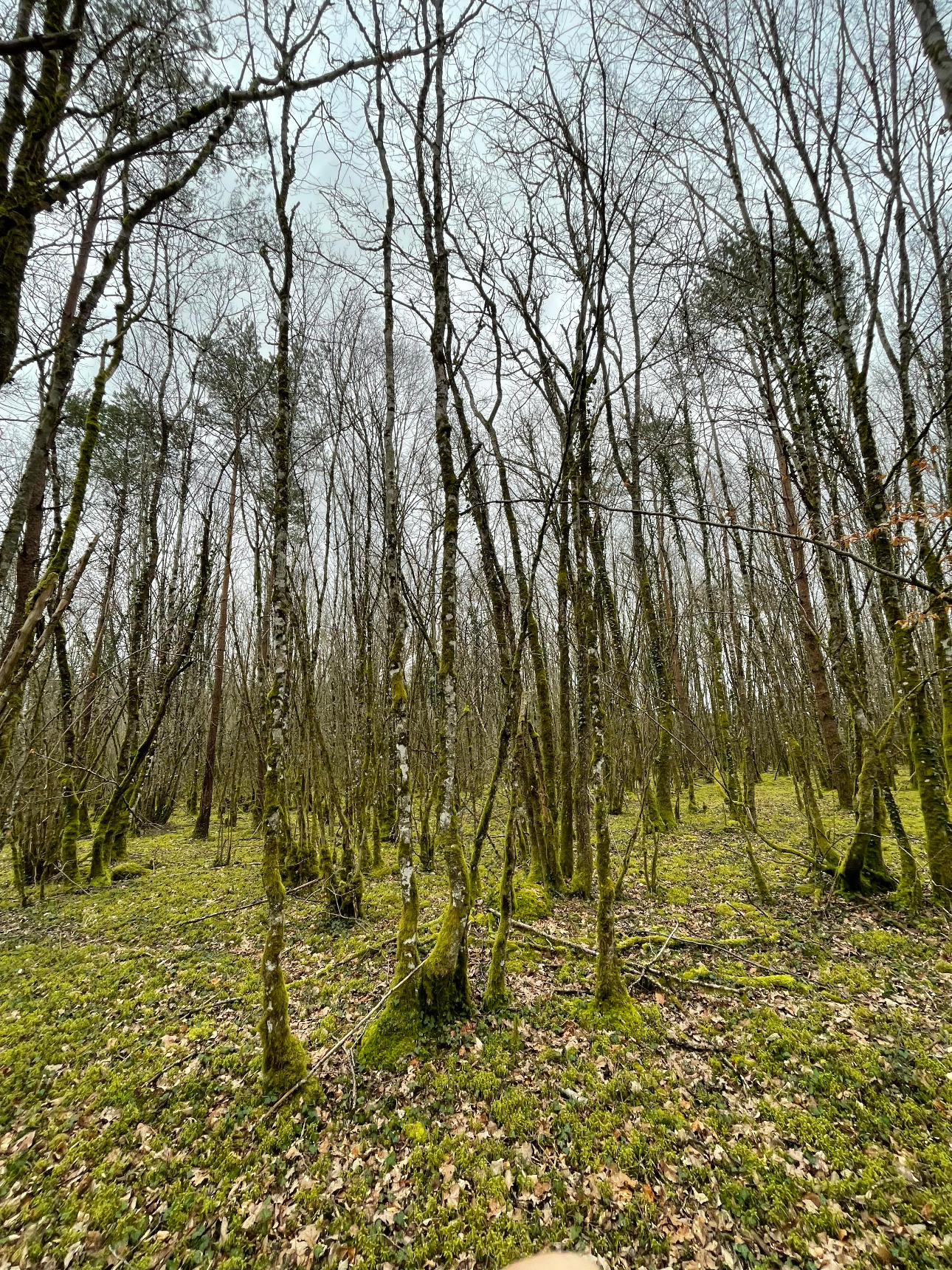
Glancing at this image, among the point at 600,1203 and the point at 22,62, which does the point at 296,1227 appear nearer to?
the point at 600,1203

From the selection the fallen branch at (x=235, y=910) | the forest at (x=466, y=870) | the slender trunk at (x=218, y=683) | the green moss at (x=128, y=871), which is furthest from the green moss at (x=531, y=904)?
the slender trunk at (x=218, y=683)

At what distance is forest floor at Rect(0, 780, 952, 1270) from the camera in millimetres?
2207

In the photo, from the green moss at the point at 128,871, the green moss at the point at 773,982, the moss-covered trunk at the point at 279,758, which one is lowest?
the green moss at the point at 128,871

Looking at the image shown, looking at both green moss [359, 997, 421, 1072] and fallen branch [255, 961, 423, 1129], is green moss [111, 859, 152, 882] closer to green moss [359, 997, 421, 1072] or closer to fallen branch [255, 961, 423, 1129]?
fallen branch [255, 961, 423, 1129]

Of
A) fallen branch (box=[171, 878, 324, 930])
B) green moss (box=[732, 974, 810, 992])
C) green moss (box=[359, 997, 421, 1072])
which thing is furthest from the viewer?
fallen branch (box=[171, 878, 324, 930])

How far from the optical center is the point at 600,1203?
2.33 metres

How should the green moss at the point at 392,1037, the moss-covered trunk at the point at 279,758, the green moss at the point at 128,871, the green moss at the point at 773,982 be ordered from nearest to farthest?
the moss-covered trunk at the point at 279,758 → the green moss at the point at 392,1037 → the green moss at the point at 773,982 → the green moss at the point at 128,871

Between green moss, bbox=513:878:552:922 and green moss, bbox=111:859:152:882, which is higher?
A: green moss, bbox=513:878:552:922

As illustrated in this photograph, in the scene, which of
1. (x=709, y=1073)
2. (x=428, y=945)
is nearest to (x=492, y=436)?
(x=428, y=945)

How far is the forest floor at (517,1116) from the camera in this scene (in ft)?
7.24

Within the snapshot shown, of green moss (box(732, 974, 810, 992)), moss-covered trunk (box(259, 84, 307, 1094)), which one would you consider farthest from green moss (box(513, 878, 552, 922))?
moss-covered trunk (box(259, 84, 307, 1094))

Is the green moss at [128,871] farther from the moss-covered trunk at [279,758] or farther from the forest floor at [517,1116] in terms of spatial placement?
the moss-covered trunk at [279,758]

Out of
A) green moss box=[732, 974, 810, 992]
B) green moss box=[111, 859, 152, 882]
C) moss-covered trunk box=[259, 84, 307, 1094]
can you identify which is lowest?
green moss box=[111, 859, 152, 882]

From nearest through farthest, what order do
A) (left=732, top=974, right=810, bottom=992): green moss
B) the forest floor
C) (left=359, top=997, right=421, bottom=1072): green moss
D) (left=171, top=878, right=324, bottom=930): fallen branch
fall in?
the forest floor → (left=359, top=997, right=421, bottom=1072): green moss → (left=732, top=974, right=810, bottom=992): green moss → (left=171, top=878, right=324, bottom=930): fallen branch
